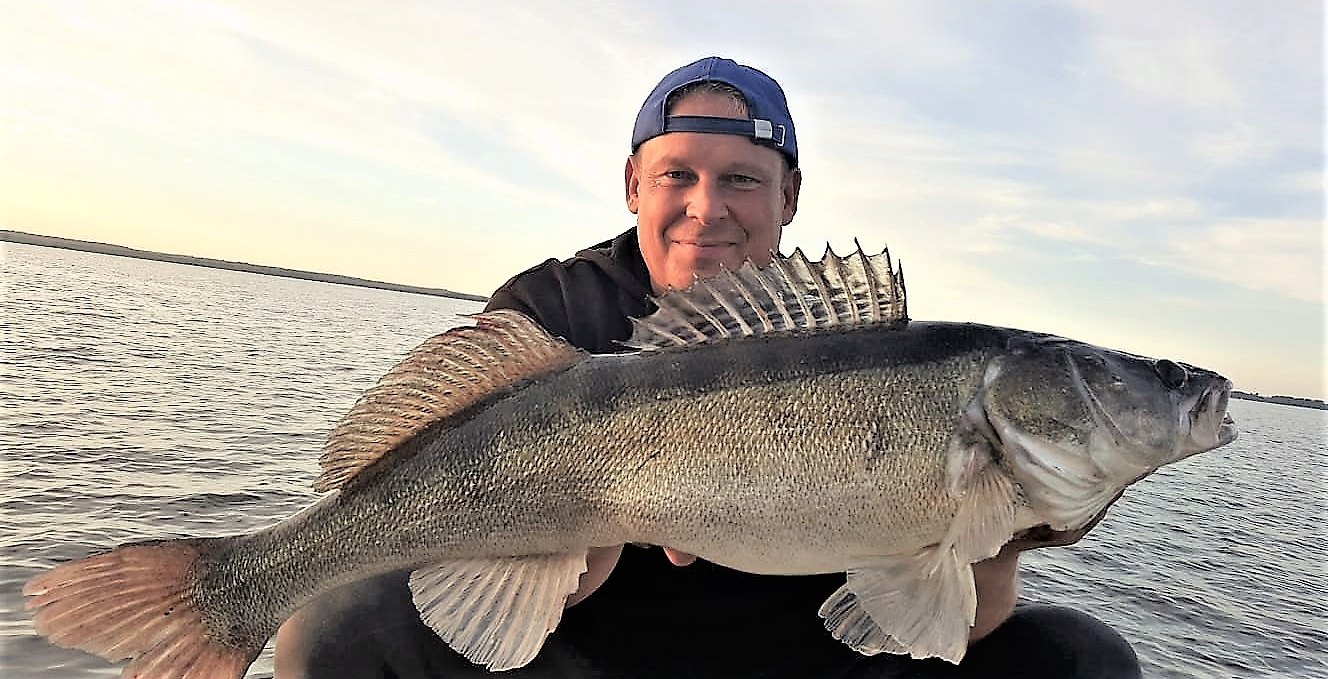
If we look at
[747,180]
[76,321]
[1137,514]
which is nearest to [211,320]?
[76,321]

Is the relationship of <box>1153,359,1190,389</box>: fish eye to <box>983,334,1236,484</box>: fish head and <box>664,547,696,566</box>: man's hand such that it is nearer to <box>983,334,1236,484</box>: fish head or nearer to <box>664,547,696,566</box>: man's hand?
<box>983,334,1236,484</box>: fish head

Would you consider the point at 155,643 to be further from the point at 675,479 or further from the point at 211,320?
the point at 211,320

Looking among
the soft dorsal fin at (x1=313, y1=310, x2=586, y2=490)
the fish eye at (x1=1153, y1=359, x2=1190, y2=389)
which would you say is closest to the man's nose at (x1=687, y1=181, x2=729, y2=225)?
the soft dorsal fin at (x1=313, y1=310, x2=586, y2=490)

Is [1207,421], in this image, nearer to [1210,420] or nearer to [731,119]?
[1210,420]

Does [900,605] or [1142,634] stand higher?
[900,605]

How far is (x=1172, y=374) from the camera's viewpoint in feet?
8.46

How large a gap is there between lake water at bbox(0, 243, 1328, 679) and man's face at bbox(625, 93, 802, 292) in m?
4.05

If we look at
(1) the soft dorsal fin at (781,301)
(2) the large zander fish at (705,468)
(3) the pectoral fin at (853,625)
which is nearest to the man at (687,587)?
(2) the large zander fish at (705,468)

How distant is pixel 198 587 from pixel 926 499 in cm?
227

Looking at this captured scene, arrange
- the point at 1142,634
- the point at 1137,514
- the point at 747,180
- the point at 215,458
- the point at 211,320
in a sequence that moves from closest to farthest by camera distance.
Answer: the point at 747,180 < the point at 1142,634 < the point at 215,458 < the point at 1137,514 < the point at 211,320

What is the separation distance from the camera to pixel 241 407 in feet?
49.8

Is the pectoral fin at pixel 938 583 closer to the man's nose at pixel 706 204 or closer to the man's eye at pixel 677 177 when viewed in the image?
the man's nose at pixel 706 204

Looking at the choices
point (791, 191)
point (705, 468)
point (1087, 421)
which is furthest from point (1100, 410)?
point (791, 191)

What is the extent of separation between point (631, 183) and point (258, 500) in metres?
7.10
